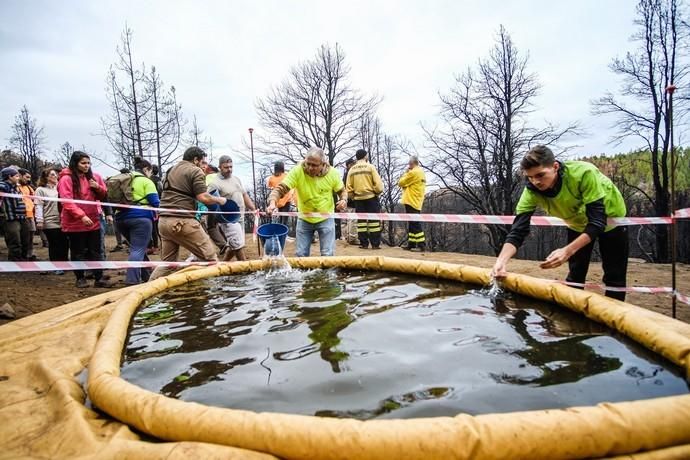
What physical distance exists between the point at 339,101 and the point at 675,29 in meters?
14.7

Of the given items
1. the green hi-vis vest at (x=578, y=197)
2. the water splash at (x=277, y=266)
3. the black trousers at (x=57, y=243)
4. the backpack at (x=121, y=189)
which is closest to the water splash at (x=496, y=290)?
the green hi-vis vest at (x=578, y=197)

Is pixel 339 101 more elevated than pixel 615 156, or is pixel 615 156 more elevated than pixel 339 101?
pixel 339 101

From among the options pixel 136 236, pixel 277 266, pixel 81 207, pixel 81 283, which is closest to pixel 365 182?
pixel 277 266

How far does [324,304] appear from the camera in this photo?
2883mm

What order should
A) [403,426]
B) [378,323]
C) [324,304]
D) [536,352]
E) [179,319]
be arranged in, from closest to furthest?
[403,426]
[536,352]
[378,323]
[179,319]
[324,304]

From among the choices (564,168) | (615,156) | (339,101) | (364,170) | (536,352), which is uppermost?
(339,101)

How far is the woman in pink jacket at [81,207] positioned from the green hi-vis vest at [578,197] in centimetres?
504

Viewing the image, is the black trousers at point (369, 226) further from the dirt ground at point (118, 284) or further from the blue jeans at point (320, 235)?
the blue jeans at point (320, 235)

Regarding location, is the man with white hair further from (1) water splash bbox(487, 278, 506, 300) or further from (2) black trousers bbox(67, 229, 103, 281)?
(2) black trousers bbox(67, 229, 103, 281)

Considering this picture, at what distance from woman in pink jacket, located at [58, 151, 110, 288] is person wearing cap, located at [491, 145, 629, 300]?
16.2 ft

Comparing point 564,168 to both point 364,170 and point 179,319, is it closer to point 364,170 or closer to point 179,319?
point 179,319

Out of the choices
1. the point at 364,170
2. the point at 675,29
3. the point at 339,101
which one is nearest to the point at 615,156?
the point at 675,29

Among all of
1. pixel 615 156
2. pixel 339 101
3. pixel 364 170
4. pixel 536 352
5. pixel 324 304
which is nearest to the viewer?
pixel 536 352

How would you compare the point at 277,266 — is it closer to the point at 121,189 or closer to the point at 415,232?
the point at 121,189
